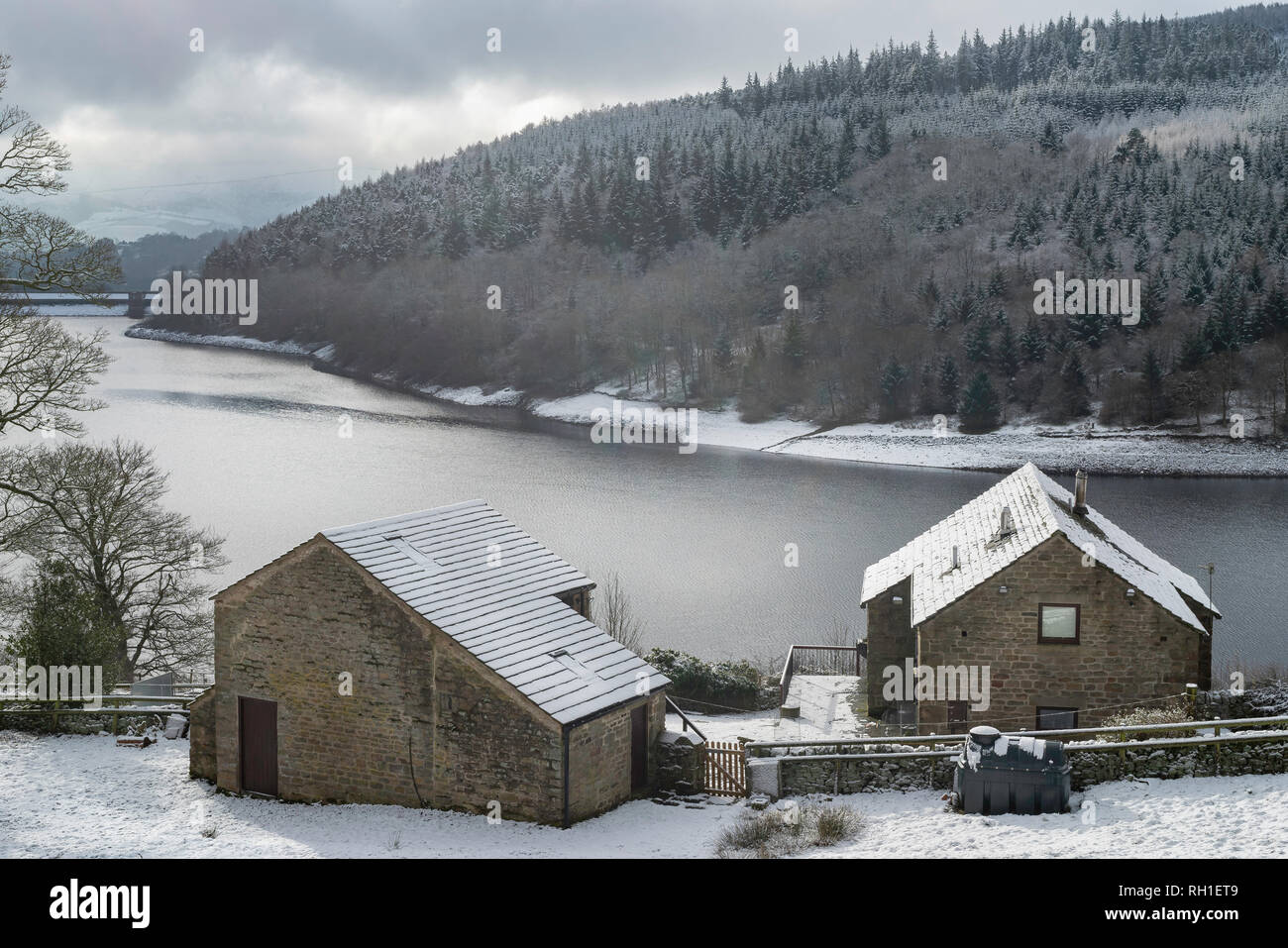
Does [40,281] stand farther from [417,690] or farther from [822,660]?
[822,660]

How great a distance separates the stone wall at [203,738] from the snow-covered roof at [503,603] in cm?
456

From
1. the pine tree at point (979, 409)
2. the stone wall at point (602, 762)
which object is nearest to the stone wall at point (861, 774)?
the stone wall at point (602, 762)

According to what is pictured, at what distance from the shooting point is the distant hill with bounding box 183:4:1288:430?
10725 cm

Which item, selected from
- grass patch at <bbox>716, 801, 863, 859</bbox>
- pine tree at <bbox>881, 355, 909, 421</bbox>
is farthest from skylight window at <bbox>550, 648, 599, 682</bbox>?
pine tree at <bbox>881, 355, 909, 421</bbox>

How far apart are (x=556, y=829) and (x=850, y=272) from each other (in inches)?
5326

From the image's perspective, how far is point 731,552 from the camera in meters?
58.1

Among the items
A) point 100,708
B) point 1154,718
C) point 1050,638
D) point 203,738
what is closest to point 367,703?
point 203,738

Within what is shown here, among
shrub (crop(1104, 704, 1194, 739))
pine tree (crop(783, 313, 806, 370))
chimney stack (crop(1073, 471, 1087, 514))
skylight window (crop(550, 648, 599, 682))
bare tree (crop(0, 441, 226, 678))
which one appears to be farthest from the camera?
pine tree (crop(783, 313, 806, 370))

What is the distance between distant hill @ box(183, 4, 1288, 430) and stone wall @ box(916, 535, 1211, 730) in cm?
7711

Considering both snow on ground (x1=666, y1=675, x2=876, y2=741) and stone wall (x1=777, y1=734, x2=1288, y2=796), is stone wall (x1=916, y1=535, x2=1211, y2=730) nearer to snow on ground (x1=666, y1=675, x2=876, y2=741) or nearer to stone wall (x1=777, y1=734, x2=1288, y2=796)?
snow on ground (x1=666, y1=675, x2=876, y2=741)

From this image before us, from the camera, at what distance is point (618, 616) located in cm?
4384
